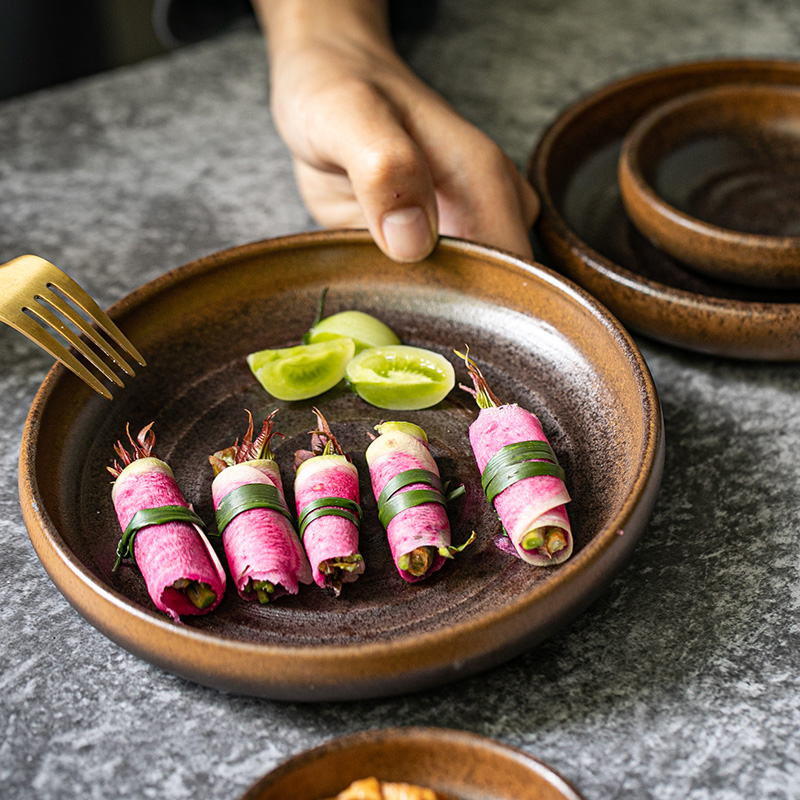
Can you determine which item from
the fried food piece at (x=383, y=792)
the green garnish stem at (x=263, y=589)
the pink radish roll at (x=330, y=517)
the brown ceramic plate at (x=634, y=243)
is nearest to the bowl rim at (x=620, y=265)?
the brown ceramic plate at (x=634, y=243)

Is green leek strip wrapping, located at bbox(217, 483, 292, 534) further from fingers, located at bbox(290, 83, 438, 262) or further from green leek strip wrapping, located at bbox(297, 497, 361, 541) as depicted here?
fingers, located at bbox(290, 83, 438, 262)

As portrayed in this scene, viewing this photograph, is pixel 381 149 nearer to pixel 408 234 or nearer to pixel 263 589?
pixel 408 234

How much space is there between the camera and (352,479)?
1.44 meters

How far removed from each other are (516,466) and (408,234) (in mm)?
Answer: 592

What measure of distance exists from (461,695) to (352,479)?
385mm

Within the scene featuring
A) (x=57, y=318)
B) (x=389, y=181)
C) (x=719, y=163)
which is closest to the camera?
(x=57, y=318)

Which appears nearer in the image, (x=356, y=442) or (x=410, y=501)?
(x=410, y=501)

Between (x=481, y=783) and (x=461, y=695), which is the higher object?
(x=481, y=783)

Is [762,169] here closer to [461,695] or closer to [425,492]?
[425,492]

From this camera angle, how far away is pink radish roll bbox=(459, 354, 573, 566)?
4.29 feet

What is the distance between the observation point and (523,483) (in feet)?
4.42

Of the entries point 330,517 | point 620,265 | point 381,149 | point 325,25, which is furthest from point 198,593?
point 325,25

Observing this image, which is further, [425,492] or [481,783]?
[425,492]

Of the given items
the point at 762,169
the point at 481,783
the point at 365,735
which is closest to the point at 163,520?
the point at 365,735
